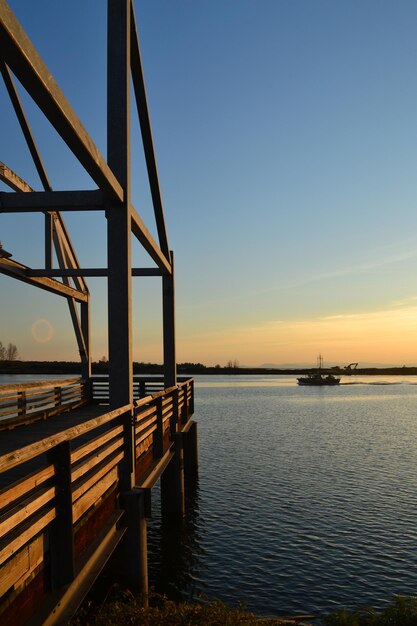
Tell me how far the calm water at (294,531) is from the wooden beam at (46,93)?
310 inches

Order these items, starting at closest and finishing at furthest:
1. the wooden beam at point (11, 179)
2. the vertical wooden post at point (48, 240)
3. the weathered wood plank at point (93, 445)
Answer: the weathered wood plank at point (93, 445), the wooden beam at point (11, 179), the vertical wooden post at point (48, 240)

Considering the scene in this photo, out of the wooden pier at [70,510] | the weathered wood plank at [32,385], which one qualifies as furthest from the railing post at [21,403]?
the wooden pier at [70,510]

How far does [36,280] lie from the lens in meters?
14.1

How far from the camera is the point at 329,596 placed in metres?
10.3

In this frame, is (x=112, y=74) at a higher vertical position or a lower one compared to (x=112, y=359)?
higher

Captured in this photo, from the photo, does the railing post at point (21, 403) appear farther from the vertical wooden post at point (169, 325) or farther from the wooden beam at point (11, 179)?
the wooden beam at point (11, 179)

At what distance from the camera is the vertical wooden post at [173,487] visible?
15.0 meters

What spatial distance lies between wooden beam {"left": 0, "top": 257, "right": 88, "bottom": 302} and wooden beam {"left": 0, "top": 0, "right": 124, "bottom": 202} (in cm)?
548

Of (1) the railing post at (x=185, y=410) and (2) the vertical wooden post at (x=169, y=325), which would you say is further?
(1) the railing post at (x=185, y=410)

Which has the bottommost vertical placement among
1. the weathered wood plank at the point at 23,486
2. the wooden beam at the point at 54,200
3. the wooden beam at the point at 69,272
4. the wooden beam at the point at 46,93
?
the weathered wood plank at the point at 23,486

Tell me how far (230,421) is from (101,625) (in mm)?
35810

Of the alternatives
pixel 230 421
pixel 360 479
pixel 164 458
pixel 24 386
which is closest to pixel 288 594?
pixel 164 458

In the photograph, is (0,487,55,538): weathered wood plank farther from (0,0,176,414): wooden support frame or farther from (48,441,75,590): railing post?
(0,0,176,414): wooden support frame

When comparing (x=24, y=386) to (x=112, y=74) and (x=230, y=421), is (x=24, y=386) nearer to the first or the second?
(x=112, y=74)
